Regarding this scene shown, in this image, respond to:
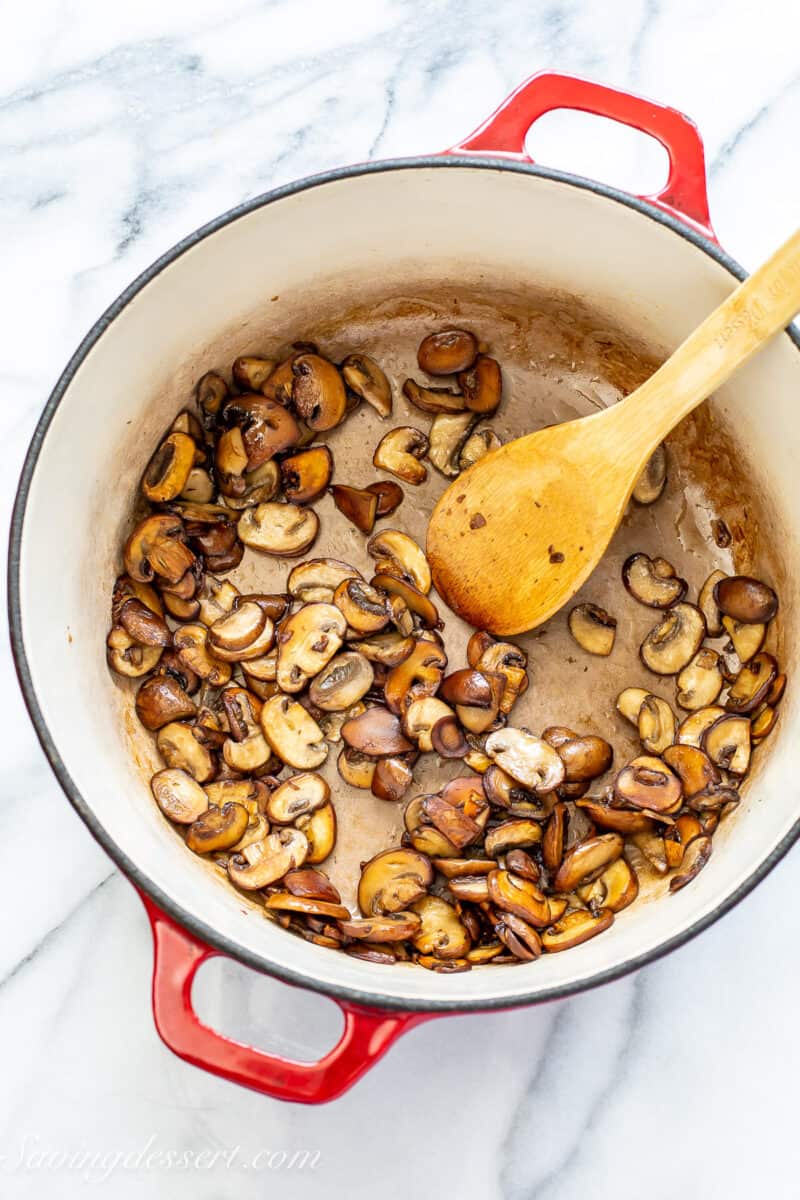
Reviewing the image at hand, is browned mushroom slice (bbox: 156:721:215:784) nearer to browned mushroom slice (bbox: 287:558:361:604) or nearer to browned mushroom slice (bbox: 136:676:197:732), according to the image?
browned mushroom slice (bbox: 136:676:197:732)

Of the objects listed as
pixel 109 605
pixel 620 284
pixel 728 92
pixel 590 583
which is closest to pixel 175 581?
pixel 109 605

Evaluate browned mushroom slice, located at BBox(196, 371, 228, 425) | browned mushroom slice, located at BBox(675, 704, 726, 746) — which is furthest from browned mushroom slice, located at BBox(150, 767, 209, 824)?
browned mushroom slice, located at BBox(675, 704, 726, 746)

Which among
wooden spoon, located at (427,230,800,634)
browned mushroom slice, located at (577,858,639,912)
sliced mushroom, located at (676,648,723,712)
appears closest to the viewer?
wooden spoon, located at (427,230,800,634)

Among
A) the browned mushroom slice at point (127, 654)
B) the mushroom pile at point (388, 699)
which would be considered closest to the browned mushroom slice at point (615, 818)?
the mushroom pile at point (388, 699)

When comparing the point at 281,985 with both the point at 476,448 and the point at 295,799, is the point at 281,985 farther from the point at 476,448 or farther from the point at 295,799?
the point at 476,448

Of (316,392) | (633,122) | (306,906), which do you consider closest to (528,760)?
(306,906)

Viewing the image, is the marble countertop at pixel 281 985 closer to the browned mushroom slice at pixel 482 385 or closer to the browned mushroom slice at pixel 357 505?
the browned mushroom slice at pixel 482 385
